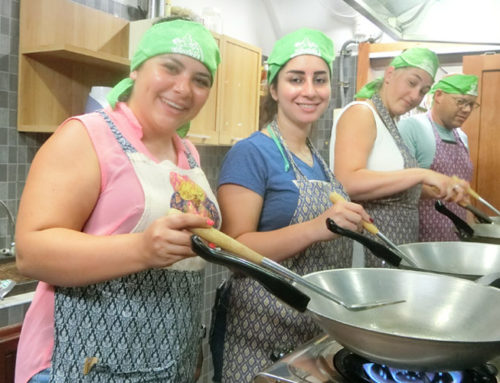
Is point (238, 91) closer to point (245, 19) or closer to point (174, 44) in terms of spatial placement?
point (245, 19)

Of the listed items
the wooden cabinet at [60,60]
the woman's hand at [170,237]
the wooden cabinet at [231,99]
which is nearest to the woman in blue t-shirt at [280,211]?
the woman's hand at [170,237]

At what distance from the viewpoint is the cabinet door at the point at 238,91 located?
226cm

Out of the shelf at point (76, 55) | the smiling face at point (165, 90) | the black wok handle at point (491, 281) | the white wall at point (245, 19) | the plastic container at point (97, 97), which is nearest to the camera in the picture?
the black wok handle at point (491, 281)

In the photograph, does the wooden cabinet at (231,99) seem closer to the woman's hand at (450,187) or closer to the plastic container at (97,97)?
the plastic container at (97,97)

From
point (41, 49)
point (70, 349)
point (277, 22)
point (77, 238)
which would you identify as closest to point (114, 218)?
point (77, 238)

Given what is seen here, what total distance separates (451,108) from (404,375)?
166 centimetres

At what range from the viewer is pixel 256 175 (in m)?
1.07

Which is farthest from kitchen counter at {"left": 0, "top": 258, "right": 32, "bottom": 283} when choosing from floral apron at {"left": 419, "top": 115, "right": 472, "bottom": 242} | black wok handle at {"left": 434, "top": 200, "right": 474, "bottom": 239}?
floral apron at {"left": 419, "top": 115, "right": 472, "bottom": 242}

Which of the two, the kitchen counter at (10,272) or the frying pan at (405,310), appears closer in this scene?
the frying pan at (405,310)

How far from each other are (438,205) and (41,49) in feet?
4.38

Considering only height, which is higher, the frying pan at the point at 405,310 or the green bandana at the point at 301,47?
the green bandana at the point at 301,47

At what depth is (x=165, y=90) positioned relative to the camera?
90cm

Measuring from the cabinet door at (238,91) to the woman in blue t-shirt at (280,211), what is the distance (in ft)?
3.55

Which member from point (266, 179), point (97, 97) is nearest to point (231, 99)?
point (97, 97)
